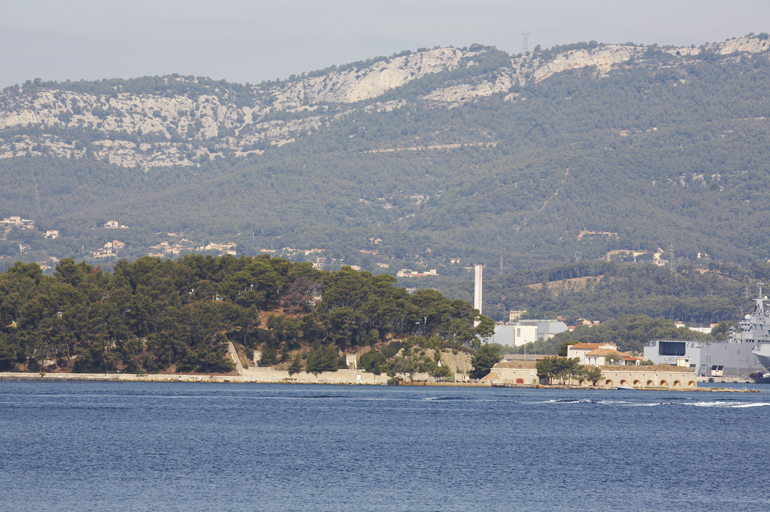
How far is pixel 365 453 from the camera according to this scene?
64.3 metres

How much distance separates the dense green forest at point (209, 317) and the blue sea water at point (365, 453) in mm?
13726

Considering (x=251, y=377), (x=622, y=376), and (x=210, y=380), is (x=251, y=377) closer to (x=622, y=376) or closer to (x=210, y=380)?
(x=210, y=380)

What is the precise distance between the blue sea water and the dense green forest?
1373 cm

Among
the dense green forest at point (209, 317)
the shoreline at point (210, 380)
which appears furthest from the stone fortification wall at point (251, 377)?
the dense green forest at point (209, 317)

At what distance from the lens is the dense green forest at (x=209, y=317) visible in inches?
4579

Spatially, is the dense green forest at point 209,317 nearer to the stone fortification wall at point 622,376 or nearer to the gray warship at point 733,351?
the stone fortification wall at point 622,376

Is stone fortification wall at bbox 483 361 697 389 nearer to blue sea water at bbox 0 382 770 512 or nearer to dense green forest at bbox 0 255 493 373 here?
dense green forest at bbox 0 255 493 373

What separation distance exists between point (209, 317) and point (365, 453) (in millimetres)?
58727

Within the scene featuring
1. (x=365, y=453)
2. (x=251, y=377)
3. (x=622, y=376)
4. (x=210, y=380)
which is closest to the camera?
(x=365, y=453)

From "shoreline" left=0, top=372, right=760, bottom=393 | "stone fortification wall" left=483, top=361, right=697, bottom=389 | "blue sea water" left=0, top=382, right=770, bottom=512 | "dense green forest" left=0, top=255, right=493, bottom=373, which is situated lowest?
"blue sea water" left=0, top=382, right=770, bottom=512

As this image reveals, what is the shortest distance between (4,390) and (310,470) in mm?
49065

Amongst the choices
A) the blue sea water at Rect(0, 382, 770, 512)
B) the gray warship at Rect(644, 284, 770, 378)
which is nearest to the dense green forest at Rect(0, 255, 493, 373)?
the blue sea water at Rect(0, 382, 770, 512)

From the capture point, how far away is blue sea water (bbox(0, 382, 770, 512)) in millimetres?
50938

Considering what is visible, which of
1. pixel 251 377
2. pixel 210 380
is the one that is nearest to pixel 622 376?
pixel 251 377
